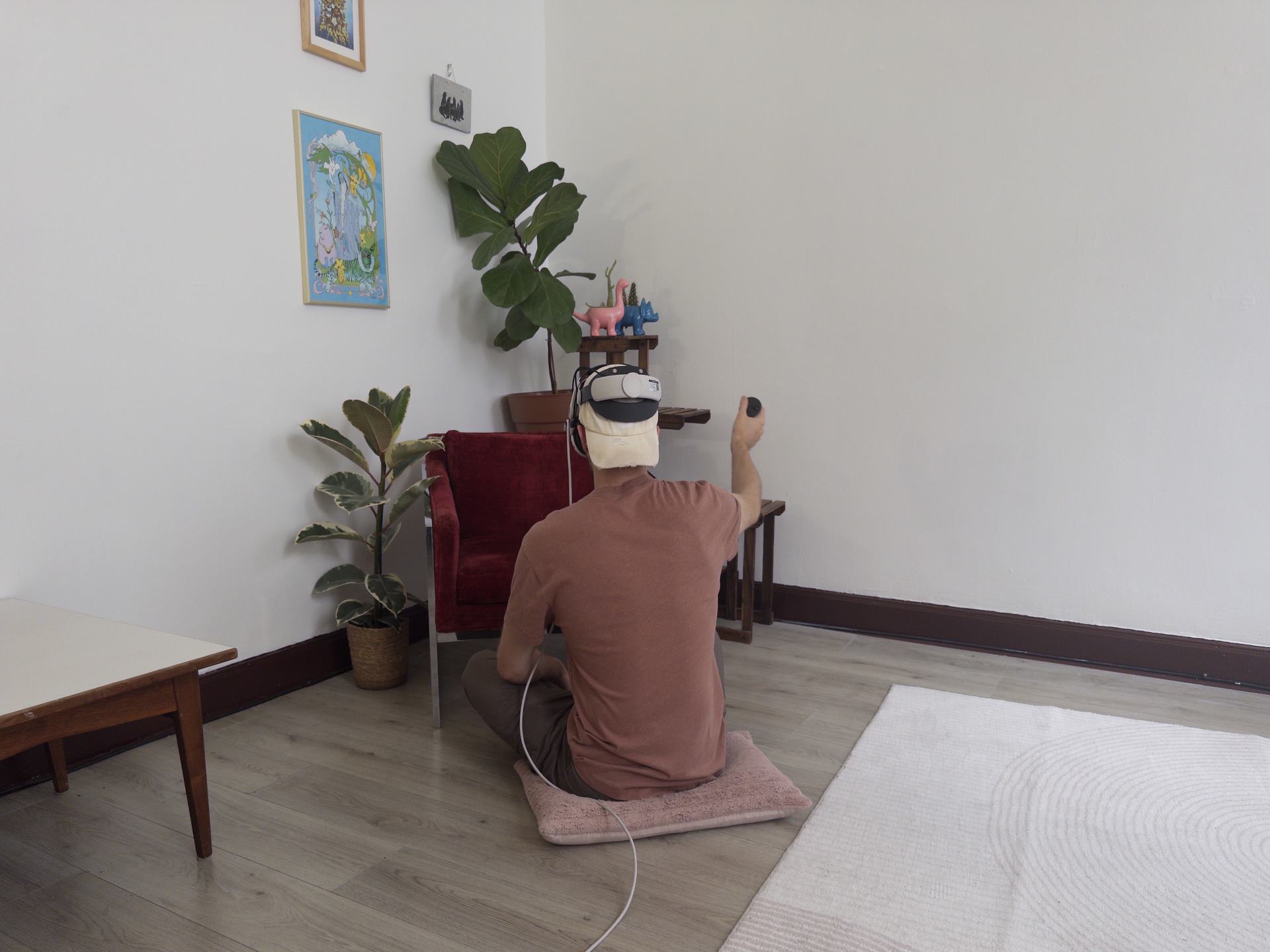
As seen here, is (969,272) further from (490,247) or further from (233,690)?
(233,690)

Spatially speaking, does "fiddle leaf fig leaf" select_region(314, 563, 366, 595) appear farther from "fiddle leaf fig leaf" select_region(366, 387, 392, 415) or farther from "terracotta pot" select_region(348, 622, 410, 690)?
"fiddle leaf fig leaf" select_region(366, 387, 392, 415)

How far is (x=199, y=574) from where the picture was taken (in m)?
2.76

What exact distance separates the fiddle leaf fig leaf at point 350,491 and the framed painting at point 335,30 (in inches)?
59.4

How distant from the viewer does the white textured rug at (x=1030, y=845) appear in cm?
172

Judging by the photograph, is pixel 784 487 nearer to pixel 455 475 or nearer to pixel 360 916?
pixel 455 475

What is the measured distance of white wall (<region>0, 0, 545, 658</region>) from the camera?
2309 mm

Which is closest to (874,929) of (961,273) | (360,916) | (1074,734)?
(360,916)

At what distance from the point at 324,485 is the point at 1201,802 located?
2.77 meters

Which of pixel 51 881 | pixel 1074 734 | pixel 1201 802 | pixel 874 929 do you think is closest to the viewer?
pixel 874 929

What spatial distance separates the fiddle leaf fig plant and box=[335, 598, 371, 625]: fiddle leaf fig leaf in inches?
51.6

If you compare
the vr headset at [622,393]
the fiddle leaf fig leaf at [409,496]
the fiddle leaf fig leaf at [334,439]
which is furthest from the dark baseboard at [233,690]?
the vr headset at [622,393]

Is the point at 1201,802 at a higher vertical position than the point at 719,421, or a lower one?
lower

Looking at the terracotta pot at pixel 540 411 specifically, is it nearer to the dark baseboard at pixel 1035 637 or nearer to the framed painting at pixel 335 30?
the dark baseboard at pixel 1035 637

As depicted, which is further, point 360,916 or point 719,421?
point 719,421
